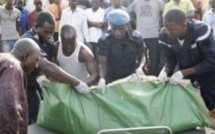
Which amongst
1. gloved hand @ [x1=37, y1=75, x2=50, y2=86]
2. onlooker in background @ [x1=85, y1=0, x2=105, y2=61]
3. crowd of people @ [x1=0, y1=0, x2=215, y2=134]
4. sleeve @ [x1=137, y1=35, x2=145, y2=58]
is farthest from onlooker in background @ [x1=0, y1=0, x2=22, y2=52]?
gloved hand @ [x1=37, y1=75, x2=50, y2=86]

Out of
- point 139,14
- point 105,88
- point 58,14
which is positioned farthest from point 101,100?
point 58,14

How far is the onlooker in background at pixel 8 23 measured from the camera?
1002 centimetres

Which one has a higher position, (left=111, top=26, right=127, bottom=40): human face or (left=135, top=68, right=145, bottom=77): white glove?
(left=111, top=26, right=127, bottom=40): human face

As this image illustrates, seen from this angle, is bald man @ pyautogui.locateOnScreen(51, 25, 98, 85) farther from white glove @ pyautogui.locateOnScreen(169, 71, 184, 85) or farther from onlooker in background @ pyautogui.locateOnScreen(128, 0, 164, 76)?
onlooker in background @ pyautogui.locateOnScreen(128, 0, 164, 76)

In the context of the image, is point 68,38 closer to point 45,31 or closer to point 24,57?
point 45,31

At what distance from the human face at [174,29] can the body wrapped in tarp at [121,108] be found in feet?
1.64

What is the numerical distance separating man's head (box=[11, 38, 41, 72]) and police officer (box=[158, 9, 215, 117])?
1775mm

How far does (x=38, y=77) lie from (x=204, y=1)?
600 centimetres

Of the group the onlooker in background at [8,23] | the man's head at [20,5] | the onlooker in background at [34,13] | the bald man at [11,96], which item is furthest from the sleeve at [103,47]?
the man's head at [20,5]

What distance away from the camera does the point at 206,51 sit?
15.5 ft

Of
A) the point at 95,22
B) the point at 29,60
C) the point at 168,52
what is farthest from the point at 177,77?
the point at 95,22

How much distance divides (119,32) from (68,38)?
1.87 ft

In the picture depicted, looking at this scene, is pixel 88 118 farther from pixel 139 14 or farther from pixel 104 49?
pixel 139 14

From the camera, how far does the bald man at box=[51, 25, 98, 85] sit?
514cm
